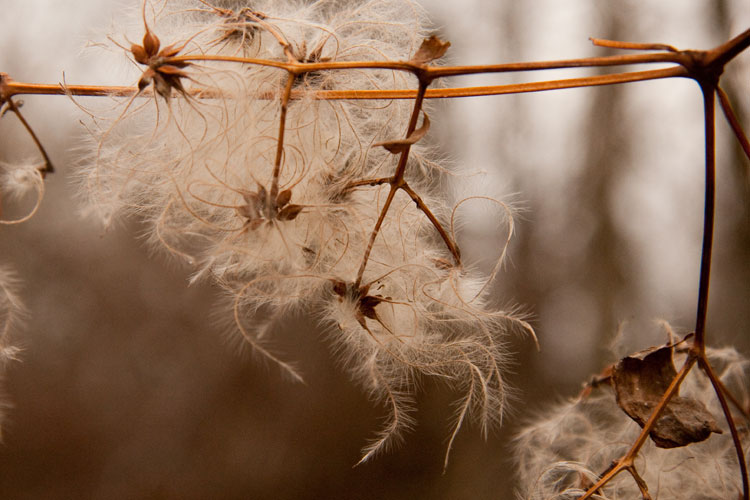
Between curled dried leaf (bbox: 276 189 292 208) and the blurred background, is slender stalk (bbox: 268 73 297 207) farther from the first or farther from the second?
the blurred background

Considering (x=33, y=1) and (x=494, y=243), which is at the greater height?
(x=33, y=1)

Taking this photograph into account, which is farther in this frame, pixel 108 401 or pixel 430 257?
pixel 108 401

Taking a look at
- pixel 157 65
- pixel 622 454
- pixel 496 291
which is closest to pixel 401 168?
pixel 157 65

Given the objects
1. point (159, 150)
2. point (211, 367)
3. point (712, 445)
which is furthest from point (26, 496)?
point (712, 445)

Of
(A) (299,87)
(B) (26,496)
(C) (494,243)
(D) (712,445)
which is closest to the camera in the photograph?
(A) (299,87)

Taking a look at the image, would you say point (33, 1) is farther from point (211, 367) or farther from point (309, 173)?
point (309, 173)

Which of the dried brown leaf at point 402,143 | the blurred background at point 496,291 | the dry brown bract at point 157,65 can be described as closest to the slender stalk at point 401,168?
the dried brown leaf at point 402,143
